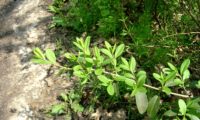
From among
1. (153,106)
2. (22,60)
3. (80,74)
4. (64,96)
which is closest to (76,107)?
(64,96)

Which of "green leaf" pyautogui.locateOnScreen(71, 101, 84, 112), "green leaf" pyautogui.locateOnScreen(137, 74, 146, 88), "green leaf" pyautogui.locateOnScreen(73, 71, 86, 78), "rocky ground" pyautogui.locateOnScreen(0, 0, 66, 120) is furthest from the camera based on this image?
"rocky ground" pyautogui.locateOnScreen(0, 0, 66, 120)

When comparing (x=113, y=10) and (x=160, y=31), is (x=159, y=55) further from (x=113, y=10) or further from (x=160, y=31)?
(x=113, y=10)

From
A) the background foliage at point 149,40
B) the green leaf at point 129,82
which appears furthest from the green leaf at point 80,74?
the background foliage at point 149,40

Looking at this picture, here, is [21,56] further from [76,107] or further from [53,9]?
[76,107]

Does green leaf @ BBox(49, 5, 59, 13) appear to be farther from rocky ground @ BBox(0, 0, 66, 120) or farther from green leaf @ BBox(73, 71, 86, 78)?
green leaf @ BBox(73, 71, 86, 78)

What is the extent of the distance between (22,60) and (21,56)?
0.08 m

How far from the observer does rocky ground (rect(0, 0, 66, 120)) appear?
344 cm

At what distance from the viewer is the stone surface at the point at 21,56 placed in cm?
346

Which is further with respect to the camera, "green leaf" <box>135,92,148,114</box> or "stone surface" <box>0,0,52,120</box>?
"stone surface" <box>0,0,52,120</box>

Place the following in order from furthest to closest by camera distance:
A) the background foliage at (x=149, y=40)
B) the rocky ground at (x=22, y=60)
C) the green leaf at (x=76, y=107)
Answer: the rocky ground at (x=22, y=60), the green leaf at (x=76, y=107), the background foliage at (x=149, y=40)

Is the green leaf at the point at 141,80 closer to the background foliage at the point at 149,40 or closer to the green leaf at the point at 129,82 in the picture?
the green leaf at the point at 129,82

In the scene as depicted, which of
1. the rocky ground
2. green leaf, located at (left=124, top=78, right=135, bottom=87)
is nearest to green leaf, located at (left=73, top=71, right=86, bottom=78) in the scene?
green leaf, located at (left=124, top=78, right=135, bottom=87)

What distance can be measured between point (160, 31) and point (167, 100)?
2.10 feet

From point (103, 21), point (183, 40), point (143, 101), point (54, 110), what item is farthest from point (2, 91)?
point (143, 101)
